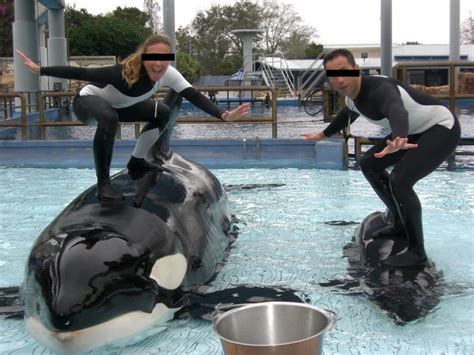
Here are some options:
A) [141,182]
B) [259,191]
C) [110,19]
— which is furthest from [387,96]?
[110,19]

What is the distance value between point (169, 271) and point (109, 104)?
135 centimetres

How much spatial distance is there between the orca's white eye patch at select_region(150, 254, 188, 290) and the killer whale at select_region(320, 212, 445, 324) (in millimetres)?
1062

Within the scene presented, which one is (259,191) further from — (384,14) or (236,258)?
(384,14)

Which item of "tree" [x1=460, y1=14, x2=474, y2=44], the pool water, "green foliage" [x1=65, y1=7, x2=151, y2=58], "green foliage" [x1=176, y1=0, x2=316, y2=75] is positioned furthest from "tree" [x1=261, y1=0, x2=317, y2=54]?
the pool water

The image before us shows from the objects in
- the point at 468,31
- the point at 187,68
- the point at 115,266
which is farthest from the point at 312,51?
the point at 115,266

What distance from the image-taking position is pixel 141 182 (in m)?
4.27

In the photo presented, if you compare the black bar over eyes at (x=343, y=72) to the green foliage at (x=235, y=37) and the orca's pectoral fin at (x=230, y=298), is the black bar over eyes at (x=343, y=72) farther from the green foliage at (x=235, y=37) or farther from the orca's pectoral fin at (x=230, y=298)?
the green foliage at (x=235, y=37)

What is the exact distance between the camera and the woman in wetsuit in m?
4.12

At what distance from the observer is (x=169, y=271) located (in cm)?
351

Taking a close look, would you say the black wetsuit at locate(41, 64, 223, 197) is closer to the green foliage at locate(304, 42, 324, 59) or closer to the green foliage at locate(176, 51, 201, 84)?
the green foliage at locate(176, 51, 201, 84)

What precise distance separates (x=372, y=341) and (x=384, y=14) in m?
12.5

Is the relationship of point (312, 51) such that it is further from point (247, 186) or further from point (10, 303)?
point (10, 303)

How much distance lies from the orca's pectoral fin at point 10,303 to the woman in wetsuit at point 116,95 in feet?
2.46

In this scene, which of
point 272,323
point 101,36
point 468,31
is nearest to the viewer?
point 272,323
